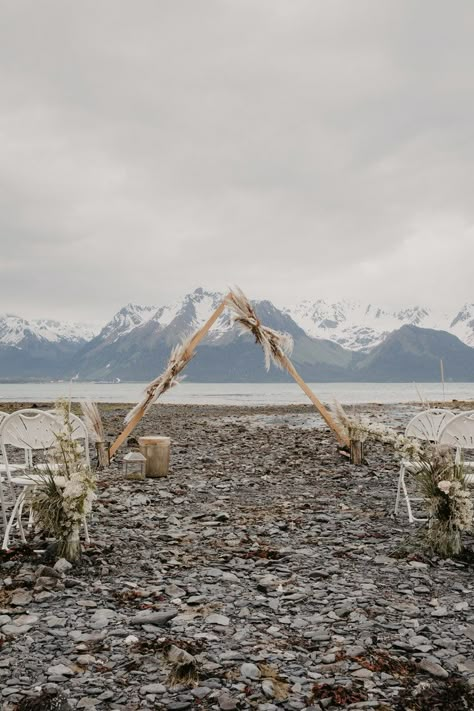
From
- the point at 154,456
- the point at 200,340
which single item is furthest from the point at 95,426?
the point at 200,340

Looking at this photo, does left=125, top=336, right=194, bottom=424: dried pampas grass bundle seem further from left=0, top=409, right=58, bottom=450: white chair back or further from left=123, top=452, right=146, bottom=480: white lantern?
left=0, top=409, right=58, bottom=450: white chair back

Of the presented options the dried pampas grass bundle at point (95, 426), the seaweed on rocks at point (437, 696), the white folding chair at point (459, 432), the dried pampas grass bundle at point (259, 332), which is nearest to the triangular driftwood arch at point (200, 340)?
the dried pampas grass bundle at point (259, 332)

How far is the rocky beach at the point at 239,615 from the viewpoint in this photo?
14.4ft

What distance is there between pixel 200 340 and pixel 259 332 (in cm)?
234

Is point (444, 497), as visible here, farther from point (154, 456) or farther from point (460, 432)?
point (154, 456)

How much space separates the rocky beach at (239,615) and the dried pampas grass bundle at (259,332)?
22.2 feet

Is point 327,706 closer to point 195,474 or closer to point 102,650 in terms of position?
point 102,650

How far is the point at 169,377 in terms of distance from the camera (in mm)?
15109

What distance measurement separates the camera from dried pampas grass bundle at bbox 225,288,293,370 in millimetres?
16547

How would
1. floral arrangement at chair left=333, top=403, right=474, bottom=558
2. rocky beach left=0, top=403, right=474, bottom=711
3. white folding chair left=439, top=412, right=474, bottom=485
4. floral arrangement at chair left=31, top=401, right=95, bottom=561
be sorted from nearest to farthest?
rocky beach left=0, top=403, right=474, bottom=711, floral arrangement at chair left=31, top=401, right=95, bottom=561, floral arrangement at chair left=333, top=403, right=474, bottom=558, white folding chair left=439, top=412, right=474, bottom=485

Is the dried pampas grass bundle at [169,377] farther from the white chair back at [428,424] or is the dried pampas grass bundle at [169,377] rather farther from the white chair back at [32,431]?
the white chair back at [32,431]

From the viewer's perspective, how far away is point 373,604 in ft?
19.7

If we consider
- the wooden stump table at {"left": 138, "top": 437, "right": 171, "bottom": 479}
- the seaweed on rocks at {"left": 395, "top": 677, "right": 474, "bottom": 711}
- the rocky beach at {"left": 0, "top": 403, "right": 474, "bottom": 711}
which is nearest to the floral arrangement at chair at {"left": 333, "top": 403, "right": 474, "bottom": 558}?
the rocky beach at {"left": 0, "top": 403, "right": 474, "bottom": 711}

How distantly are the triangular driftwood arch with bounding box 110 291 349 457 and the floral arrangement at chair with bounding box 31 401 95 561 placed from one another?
24.6ft
